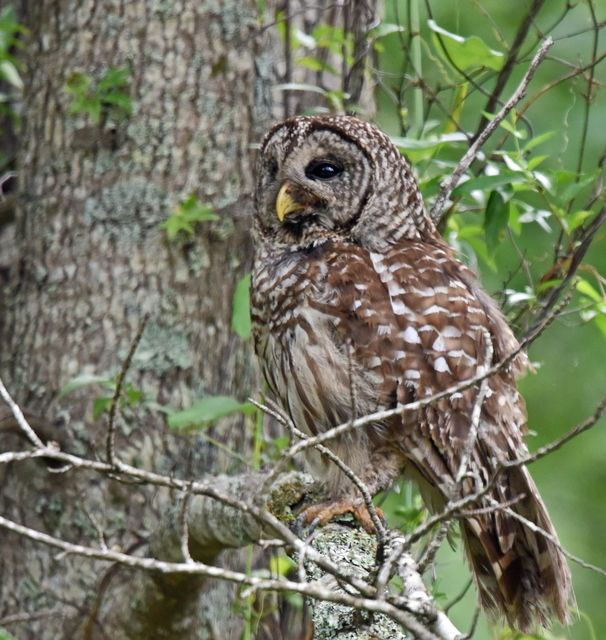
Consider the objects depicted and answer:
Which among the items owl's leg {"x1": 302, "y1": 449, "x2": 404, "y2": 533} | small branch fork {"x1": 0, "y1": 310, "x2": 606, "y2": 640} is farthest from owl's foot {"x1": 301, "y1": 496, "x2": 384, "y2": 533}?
small branch fork {"x1": 0, "y1": 310, "x2": 606, "y2": 640}

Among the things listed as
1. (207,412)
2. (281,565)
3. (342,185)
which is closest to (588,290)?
(342,185)

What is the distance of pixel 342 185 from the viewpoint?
2.88 metres

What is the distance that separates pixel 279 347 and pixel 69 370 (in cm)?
92

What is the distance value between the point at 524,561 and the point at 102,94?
2.11 m

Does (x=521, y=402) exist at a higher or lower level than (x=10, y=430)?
higher

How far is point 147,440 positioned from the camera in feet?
10.5

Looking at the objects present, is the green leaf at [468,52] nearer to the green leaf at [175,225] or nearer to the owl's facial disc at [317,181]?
the owl's facial disc at [317,181]

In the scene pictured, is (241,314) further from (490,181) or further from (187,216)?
(490,181)

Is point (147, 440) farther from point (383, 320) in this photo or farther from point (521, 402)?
point (521, 402)

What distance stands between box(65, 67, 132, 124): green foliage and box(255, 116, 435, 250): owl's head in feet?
2.30

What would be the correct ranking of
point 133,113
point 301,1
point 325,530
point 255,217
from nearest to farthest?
1. point 325,530
2. point 255,217
3. point 133,113
4. point 301,1

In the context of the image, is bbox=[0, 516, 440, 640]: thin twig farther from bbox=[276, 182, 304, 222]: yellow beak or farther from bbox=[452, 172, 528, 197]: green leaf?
bbox=[276, 182, 304, 222]: yellow beak

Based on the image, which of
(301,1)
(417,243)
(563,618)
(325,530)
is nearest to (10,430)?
(325,530)

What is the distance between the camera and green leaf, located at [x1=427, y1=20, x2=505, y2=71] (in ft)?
9.05
